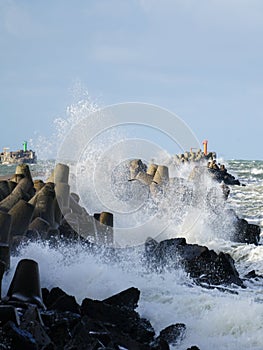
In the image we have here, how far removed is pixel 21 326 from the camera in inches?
180

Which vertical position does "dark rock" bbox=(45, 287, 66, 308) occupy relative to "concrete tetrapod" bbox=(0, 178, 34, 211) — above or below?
below

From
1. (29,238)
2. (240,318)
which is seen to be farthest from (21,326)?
(29,238)

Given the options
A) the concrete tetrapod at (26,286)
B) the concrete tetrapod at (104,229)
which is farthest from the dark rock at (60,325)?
the concrete tetrapod at (104,229)

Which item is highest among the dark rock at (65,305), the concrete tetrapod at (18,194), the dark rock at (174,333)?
the concrete tetrapod at (18,194)

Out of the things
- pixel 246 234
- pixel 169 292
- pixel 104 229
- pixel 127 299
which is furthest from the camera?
pixel 246 234

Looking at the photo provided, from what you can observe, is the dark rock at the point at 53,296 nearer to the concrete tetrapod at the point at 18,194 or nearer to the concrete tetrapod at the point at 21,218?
the concrete tetrapod at the point at 21,218

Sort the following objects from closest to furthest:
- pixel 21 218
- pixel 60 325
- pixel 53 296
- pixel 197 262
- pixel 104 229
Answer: pixel 60 325
pixel 53 296
pixel 21 218
pixel 197 262
pixel 104 229

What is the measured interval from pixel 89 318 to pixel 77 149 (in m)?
9.13

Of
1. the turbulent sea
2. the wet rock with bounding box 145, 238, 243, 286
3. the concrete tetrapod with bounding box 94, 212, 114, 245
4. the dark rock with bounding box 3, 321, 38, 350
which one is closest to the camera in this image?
the dark rock with bounding box 3, 321, 38, 350

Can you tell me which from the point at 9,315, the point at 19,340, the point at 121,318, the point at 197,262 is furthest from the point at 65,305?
the point at 197,262

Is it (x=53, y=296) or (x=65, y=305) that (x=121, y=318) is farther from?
(x=53, y=296)

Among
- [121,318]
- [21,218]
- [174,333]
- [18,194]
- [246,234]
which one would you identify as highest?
[18,194]

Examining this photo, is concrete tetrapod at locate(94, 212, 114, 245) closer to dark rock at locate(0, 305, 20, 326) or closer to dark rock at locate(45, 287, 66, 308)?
dark rock at locate(45, 287, 66, 308)

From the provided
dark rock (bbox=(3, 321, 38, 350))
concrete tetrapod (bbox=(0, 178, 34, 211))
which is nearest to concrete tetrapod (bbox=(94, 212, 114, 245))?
concrete tetrapod (bbox=(0, 178, 34, 211))
